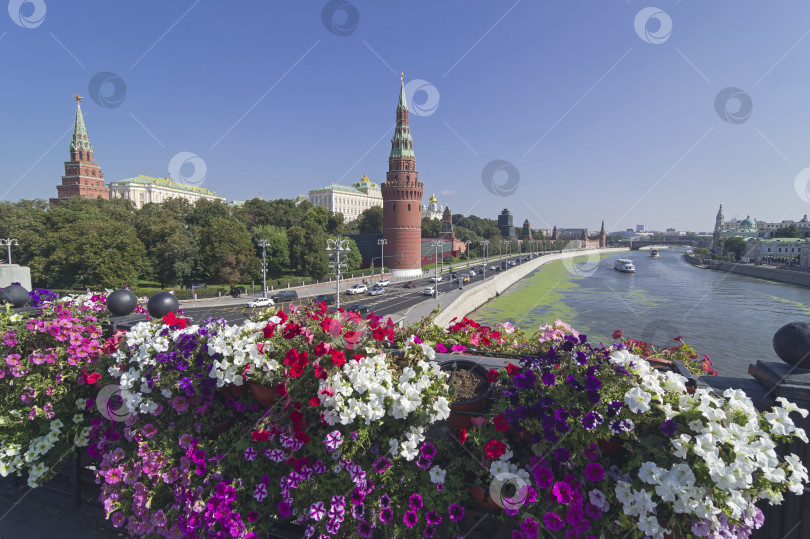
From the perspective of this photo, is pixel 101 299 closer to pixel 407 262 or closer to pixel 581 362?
pixel 581 362

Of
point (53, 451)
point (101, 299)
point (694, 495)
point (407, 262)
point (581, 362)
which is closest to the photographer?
point (694, 495)

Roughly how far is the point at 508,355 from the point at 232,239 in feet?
120

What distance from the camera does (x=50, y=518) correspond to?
132 inches

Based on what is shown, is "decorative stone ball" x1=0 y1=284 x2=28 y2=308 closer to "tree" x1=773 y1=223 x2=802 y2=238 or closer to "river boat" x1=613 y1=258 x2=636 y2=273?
"river boat" x1=613 y1=258 x2=636 y2=273

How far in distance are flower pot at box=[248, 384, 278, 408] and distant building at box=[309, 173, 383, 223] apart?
332 feet

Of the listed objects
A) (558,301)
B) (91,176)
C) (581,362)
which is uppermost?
(91,176)

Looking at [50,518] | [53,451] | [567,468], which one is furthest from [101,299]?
[567,468]

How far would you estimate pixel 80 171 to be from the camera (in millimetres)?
76250

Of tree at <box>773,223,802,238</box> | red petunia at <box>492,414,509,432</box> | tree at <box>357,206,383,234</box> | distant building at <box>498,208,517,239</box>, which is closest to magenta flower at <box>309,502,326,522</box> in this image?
red petunia at <box>492,414,509,432</box>

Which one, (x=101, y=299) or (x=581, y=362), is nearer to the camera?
(x=581, y=362)

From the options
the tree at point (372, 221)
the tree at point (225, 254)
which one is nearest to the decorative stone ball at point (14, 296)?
the tree at point (225, 254)

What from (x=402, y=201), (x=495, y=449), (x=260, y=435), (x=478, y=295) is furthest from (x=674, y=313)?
(x=260, y=435)

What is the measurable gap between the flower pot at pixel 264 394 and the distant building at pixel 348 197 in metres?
101

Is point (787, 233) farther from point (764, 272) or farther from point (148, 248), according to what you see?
point (148, 248)
